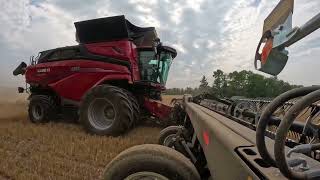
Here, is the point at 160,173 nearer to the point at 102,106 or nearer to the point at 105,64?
the point at 102,106

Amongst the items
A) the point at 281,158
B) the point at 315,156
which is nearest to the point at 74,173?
the point at 315,156

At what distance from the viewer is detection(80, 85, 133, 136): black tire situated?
9.08 m

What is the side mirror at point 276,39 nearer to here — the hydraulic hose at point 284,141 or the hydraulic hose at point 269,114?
the hydraulic hose at point 269,114

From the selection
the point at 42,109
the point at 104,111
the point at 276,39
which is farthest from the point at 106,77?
the point at 276,39

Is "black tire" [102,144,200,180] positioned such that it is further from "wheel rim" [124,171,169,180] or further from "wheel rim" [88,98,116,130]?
"wheel rim" [88,98,116,130]

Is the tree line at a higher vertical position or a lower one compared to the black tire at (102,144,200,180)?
higher

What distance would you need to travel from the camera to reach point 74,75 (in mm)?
11297

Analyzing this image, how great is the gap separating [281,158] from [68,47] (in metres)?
10.8

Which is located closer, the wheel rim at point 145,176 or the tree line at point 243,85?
the wheel rim at point 145,176

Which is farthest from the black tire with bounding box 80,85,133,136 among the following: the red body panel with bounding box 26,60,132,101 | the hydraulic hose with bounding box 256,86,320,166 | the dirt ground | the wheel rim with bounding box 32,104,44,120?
the hydraulic hose with bounding box 256,86,320,166

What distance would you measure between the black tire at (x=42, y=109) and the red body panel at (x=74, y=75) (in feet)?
1.27

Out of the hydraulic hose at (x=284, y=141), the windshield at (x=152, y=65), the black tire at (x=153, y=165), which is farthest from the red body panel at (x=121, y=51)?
the hydraulic hose at (x=284, y=141)

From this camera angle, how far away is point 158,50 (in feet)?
36.0

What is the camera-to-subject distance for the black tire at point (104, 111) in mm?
9078
